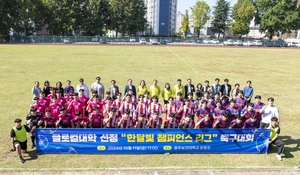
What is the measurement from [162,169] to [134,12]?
66062mm

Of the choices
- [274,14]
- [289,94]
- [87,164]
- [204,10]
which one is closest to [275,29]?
[274,14]

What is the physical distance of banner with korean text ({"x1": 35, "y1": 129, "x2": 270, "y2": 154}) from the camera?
7285mm

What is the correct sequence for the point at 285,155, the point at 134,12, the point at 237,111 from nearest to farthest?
the point at 285,155, the point at 237,111, the point at 134,12

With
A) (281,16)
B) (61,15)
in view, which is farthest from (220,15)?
(61,15)

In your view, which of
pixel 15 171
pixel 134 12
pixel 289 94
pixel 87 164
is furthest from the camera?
pixel 134 12

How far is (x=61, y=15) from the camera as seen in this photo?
58.1m

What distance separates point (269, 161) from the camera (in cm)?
739

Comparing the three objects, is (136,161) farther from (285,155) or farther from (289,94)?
(289,94)

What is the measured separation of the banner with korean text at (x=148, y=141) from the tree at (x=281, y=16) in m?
64.0

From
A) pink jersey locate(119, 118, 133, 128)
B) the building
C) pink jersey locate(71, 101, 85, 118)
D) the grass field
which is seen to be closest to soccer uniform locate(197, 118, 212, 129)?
the grass field

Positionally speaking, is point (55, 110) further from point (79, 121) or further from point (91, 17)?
point (91, 17)

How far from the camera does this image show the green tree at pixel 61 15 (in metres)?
57.1

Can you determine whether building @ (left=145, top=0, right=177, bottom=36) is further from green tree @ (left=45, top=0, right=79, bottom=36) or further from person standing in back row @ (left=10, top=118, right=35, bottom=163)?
person standing in back row @ (left=10, top=118, right=35, bottom=163)

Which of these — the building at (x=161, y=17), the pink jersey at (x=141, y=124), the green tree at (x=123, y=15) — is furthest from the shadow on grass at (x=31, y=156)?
the building at (x=161, y=17)
